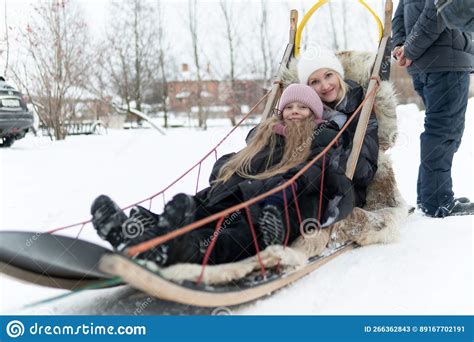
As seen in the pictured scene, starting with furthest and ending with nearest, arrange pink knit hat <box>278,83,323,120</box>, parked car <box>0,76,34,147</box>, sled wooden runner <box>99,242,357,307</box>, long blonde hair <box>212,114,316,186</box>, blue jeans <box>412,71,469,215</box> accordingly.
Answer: parked car <box>0,76,34,147</box> → blue jeans <box>412,71,469,215</box> → pink knit hat <box>278,83,323,120</box> → long blonde hair <box>212,114,316,186</box> → sled wooden runner <box>99,242,357,307</box>

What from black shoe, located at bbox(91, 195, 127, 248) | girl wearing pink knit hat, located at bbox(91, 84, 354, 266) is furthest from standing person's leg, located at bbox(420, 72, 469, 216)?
black shoe, located at bbox(91, 195, 127, 248)

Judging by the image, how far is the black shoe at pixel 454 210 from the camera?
2.74 meters

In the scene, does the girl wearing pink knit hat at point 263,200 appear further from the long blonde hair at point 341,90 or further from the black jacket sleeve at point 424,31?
the black jacket sleeve at point 424,31

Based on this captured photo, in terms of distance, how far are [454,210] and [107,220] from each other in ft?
6.83

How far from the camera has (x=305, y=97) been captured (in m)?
2.40

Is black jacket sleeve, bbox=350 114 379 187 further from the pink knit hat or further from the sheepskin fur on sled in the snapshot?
the pink knit hat

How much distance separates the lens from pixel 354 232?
2.19m

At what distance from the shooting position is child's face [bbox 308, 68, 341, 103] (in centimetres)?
262

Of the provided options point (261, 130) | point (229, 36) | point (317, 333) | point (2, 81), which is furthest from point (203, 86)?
point (317, 333)

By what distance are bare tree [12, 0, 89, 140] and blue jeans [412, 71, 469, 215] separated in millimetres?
6960

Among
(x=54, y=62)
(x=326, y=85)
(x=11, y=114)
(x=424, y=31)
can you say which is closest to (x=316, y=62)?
(x=326, y=85)

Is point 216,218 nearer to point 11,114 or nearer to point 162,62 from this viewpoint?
point 11,114

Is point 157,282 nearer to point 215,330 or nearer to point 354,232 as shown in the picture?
point 215,330

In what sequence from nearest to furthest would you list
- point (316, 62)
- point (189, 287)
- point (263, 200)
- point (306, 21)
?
1. point (189, 287)
2. point (263, 200)
3. point (316, 62)
4. point (306, 21)
